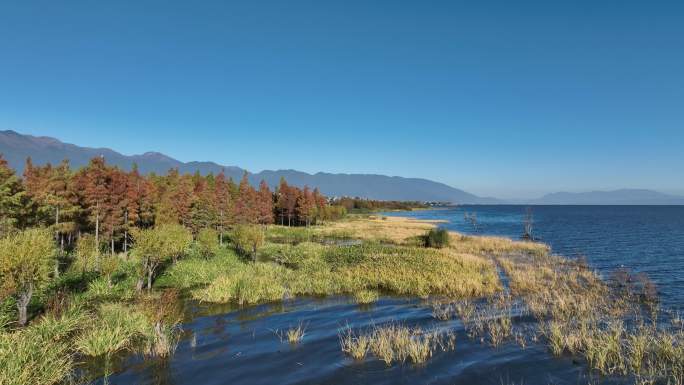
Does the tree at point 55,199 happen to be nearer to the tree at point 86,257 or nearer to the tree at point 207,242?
the tree at point 86,257

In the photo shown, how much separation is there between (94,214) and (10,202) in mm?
8664

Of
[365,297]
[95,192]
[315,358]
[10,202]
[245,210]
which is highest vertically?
[95,192]

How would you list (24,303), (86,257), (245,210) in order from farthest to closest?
(245,210), (86,257), (24,303)

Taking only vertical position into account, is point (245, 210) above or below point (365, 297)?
above

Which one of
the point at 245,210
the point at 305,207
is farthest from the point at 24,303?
the point at 305,207

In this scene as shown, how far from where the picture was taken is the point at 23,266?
18781 millimetres

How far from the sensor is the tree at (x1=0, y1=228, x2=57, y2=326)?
723 inches

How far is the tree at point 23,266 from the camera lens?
18359 mm

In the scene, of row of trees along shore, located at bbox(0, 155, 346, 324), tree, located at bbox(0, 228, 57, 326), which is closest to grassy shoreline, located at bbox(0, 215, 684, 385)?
tree, located at bbox(0, 228, 57, 326)

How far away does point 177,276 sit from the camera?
34.0 m

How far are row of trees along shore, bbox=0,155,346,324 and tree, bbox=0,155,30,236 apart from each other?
0.31ft

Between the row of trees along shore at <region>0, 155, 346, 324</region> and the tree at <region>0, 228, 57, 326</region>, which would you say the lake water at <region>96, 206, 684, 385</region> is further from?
the row of trees along shore at <region>0, 155, 346, 324</region>

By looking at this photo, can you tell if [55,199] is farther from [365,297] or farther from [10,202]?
[365,297]

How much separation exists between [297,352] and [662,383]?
14.1 metres
